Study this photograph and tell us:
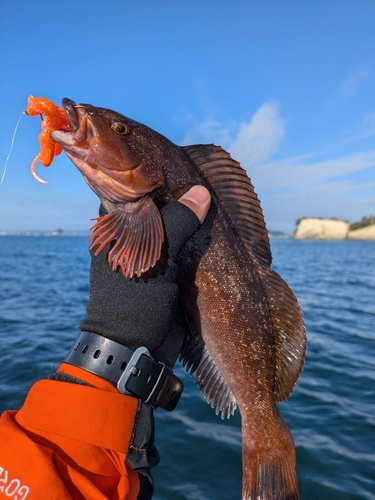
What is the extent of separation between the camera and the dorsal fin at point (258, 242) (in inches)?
114

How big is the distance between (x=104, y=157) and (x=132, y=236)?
644mm

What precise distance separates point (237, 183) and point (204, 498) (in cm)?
340

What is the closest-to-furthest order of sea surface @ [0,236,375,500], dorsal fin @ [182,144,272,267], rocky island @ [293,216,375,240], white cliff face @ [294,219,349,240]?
dorsal fin @ [182,144,272,267] < sea surface @ [0,236,375,500] < rocky island @ [293,216,375,240] < white cliff face @ [294,219,349,240]

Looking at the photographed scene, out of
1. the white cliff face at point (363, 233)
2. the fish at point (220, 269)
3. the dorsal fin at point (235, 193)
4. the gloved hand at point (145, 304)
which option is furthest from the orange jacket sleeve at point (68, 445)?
the white cliff face at point (363, 233)

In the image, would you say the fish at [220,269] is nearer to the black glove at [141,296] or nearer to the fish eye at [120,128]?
the fish eye at [120,128]

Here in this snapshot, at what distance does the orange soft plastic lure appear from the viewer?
2.49 meters

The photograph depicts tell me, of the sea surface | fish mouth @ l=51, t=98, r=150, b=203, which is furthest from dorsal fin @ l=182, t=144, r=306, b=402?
the sea surface

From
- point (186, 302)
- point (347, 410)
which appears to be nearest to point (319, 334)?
point (347, 410)

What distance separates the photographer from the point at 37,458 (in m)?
1.57

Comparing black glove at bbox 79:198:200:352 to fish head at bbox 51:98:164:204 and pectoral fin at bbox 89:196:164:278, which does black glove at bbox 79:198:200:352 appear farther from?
fish head at bbox 51:98:164:204

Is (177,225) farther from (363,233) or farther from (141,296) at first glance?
(363,233)

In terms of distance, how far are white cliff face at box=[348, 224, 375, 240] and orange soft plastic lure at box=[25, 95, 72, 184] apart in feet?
363

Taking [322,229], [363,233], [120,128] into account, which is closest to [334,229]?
[322,229]

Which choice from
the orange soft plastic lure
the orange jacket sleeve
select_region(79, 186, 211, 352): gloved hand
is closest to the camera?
the orange jacket sleeve
